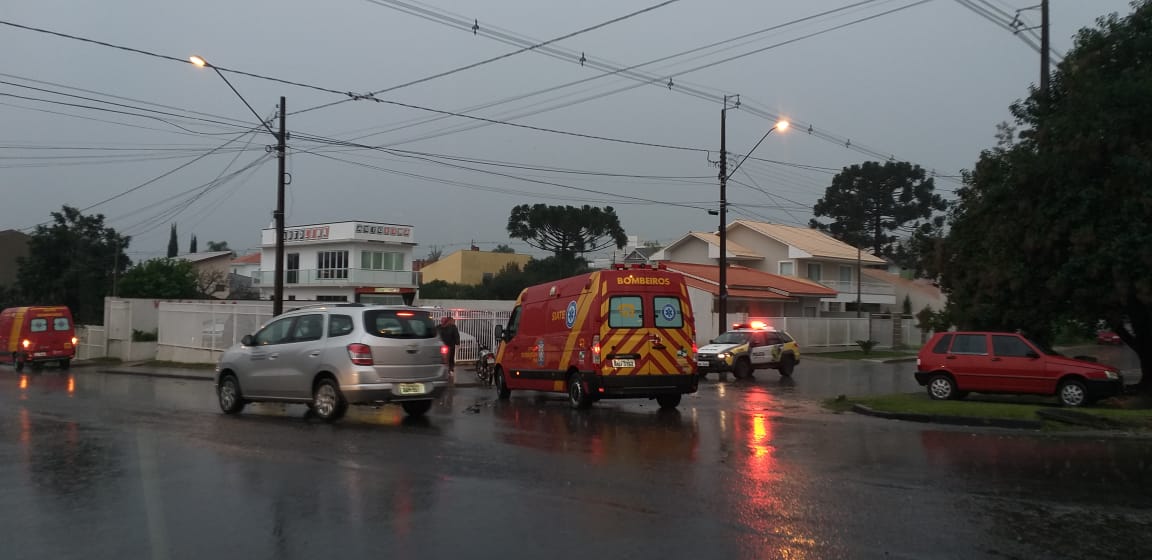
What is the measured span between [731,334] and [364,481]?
799 inches

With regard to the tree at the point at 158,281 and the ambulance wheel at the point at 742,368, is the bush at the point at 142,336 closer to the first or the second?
the tree at the point at 158,281

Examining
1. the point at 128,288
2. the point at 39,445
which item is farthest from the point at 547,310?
the point at 128,288

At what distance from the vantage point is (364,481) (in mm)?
8406

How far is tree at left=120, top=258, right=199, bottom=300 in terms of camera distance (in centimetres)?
4303

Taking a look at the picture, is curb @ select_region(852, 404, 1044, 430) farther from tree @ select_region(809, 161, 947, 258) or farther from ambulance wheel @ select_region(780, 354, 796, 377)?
tree @ select_region(809, 161, 947, 258)

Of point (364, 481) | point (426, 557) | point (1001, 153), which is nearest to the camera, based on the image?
point (426, 557)

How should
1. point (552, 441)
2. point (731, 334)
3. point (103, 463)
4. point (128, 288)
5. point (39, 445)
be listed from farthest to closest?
1. point (128, 288)
2. point (731, 334)
3. point (552, 441)
4. point (39, 445)
5. point (103, 463)

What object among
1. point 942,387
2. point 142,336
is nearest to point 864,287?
point 942,387

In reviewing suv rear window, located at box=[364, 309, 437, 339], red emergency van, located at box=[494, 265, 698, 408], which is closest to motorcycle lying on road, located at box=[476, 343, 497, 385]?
red emergency van, located at box=[494, 265, 698, 408]

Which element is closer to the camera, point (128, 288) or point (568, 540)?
point (568, 540)

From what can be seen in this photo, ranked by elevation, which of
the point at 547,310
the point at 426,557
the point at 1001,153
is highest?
the point at 1001,153

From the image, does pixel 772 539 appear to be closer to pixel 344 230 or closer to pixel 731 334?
pixel 731 334

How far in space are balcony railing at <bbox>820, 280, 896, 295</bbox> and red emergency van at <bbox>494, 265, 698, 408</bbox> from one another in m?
45.9

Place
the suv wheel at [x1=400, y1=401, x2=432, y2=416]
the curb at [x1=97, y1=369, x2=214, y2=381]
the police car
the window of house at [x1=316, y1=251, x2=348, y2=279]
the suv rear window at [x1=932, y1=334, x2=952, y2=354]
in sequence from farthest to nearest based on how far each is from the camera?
the window of house at [x1=316, y1=251, x2=348, y2=279] → the police car → the curb at [x1=97, y1=369, x2=214, y2=381] → the suv rear window at [x1=932, y1=334, x2=952, y2=354] → the suv wheel at [x1=400, y1=401, x2=432, y2=416]
